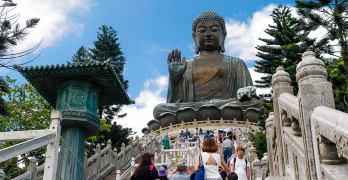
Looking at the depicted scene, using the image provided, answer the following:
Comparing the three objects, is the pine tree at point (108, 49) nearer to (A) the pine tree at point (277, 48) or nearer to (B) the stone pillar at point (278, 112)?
(A) the pine tree at point (277, 48)

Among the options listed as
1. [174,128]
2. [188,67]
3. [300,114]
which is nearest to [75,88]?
[300,114]

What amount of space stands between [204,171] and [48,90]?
19.4 feet

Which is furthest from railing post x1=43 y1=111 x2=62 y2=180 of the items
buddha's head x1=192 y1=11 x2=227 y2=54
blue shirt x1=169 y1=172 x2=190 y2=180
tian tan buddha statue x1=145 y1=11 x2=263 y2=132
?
buddha's head x1=192 y1=11 x2=227 y2=54

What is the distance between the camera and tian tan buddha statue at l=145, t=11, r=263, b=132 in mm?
21406

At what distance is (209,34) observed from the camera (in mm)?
24031

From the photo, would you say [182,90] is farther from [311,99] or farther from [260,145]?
[311,99]

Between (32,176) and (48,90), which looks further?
(48,90)

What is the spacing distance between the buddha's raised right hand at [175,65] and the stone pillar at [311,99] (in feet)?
64.3

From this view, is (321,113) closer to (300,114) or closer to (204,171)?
(300,114)

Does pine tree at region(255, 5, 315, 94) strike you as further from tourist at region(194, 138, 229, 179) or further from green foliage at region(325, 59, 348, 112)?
tourist at region(194, 138, 229, 179)

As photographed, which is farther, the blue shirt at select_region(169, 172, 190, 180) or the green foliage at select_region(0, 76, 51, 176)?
the green foliage at select_region(0, 76, 51, 176)

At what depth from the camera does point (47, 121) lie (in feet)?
42.5

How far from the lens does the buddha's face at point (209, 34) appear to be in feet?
79.0

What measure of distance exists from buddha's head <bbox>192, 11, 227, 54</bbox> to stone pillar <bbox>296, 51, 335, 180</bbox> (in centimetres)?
2128
